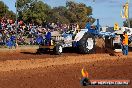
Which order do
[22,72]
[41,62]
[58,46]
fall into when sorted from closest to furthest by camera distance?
[22,72]
[41,62]
[58,46]

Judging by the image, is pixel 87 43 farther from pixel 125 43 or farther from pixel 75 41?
pixel 125 43

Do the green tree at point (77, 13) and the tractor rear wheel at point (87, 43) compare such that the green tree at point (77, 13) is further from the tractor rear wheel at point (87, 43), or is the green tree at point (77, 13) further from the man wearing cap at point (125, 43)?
the tractor rear wheel at point (87, 43)

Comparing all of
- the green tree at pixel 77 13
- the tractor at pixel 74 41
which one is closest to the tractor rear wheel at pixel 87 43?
the tractor at pixel 74 41

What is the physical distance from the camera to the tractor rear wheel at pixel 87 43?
24172mm

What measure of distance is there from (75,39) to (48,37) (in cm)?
169

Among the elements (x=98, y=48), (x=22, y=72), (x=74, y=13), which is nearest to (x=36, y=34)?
(x=98, y=48)

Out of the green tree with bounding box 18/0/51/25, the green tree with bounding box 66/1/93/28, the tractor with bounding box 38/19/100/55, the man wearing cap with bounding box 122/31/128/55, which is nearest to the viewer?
the tractor with bounding box 38/19/100/55

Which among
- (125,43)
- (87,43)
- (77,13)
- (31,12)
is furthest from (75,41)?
(77,13)

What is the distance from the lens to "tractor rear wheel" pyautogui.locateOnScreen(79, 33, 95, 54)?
79.3 feet

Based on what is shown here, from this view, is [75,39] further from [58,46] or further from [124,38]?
[124,38]

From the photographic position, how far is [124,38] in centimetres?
2550

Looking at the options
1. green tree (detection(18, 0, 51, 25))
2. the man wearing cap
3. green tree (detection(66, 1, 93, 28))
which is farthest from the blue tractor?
green tree (detection(66, 1, 93, 28))

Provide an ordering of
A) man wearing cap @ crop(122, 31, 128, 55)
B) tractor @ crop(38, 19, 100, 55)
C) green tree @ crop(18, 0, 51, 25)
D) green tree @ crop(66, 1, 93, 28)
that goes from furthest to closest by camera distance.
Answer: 1. green tree @ crop(66, 1, 93, 28)
2. green tree @ crop(18, 0, 51, 25)
3. man wearing cap @ crop(122, 31, 128, 55)
4. tractor @ crop(38, 19, 100, 55)

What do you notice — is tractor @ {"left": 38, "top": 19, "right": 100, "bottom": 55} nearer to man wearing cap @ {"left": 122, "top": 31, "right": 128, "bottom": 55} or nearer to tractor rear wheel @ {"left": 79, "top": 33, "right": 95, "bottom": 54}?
tractor rear wheel @ {"left": 79, "top": 33, "right": 95, "bottom": 54}
